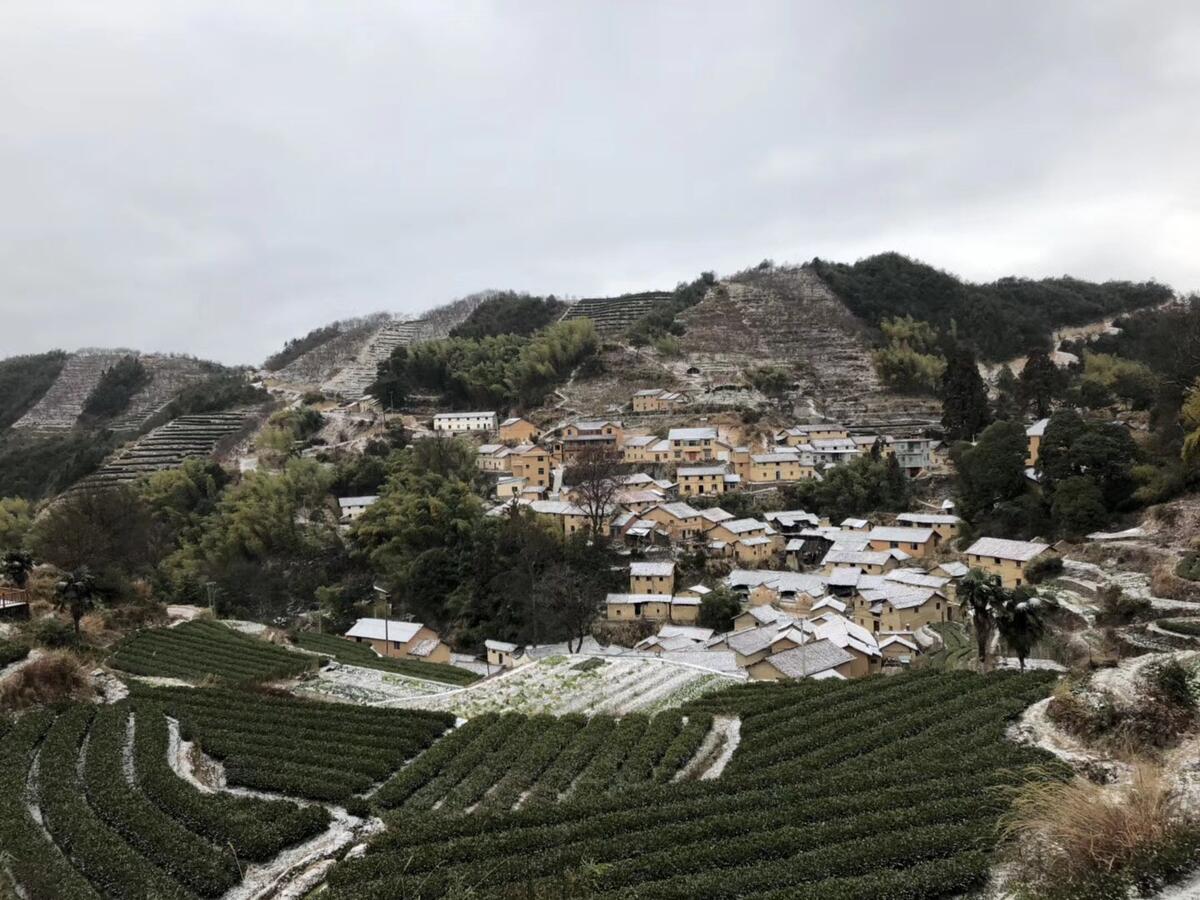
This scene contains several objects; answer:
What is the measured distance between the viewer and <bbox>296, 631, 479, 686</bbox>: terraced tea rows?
72.9ft

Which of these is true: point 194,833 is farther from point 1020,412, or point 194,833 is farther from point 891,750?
point 1020,412

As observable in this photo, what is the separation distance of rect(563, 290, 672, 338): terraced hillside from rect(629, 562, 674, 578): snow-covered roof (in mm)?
46445

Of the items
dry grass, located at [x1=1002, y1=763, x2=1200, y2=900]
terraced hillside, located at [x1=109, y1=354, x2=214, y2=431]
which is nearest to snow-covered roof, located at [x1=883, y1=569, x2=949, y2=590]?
dry grass, located at [x1=1002, y1=763, x2=1200, y2=900]

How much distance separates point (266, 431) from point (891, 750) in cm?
5510

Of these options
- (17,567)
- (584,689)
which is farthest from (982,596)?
(17,567)

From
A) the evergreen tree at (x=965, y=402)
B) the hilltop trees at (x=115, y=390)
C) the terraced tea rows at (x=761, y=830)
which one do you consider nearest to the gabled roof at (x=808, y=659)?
the terraced tea rows at (x=761, y=830)

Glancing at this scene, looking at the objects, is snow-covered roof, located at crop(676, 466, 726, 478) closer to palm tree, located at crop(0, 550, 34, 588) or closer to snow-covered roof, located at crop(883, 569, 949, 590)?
snow-covered roof, located at crop(883, 569, 949, 590)

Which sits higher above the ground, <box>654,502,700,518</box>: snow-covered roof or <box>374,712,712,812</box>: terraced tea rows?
<box>654,502,700,518</box>: snow-covered roof

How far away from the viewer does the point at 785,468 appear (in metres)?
42.9

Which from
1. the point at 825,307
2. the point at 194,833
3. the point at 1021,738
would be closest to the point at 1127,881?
the point at 1021,738

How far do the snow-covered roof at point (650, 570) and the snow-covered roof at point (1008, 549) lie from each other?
12.8 m

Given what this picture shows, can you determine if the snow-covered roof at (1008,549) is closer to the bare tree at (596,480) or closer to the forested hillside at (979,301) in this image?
the bare tree at (596,480)

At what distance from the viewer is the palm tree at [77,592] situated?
1803 centimetres

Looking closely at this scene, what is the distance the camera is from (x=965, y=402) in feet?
137
